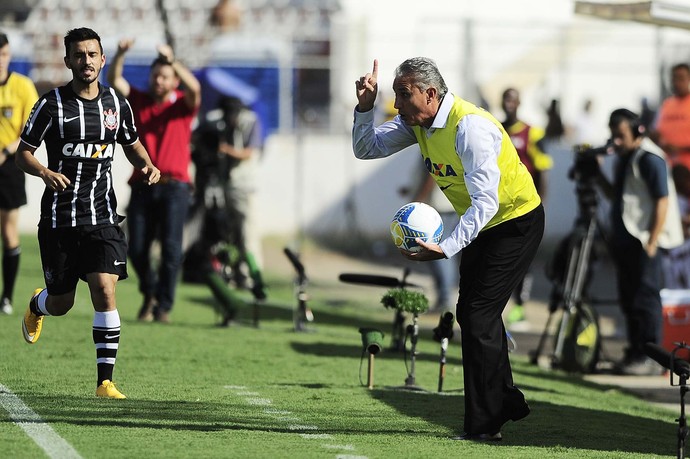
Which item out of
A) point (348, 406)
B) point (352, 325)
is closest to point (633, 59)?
point (352, 325)

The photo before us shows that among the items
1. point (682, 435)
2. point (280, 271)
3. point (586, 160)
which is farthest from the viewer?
point (280, 271)

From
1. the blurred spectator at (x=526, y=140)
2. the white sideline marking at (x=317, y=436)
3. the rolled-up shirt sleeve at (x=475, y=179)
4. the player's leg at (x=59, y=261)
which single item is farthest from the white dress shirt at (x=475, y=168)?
the blurred spectator at (x=526, y=140)

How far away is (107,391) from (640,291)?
5011mm

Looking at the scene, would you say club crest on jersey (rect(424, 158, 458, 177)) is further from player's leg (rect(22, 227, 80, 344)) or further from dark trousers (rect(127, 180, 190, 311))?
dark trousers (rect(127, 180, 190, 311))

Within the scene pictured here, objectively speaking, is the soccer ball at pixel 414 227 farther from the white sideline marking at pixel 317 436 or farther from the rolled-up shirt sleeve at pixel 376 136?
the white sideline marking at pixel 317 436

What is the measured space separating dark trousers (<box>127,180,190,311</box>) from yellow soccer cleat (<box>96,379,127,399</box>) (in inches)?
150

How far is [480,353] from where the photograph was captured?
7.64 meters

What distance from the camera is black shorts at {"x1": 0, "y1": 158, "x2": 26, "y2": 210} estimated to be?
12.0 m

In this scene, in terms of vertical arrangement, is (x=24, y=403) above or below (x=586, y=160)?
below

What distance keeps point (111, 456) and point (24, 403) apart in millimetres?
1653

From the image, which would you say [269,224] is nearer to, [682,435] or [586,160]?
[586,160]

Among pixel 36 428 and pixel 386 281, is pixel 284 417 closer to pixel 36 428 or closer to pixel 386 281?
pixel 36 428

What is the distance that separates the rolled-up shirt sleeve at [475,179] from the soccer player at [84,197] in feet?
6.94

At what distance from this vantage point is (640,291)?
38.4 ft
